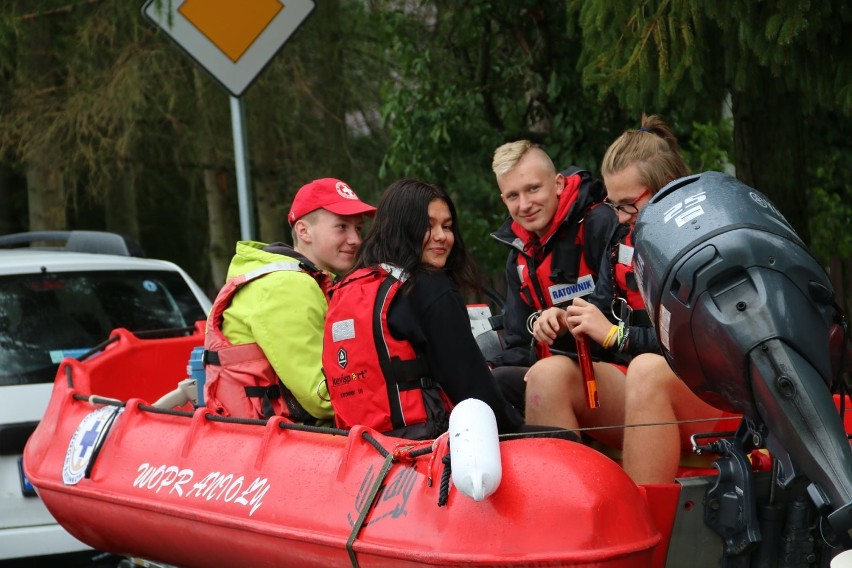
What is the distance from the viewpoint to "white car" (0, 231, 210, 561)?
5.68m

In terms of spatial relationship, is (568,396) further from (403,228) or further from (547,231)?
(403,228)

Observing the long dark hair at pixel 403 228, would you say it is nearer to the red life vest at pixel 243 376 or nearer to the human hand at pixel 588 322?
the human hand at pixel 588 322

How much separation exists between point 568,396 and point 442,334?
24.0 inches

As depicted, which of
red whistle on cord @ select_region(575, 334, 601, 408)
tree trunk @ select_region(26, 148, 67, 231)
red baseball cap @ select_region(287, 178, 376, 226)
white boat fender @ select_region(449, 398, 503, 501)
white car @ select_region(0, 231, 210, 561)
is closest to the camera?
white boat fender @ select_region(449, 398, 503, 501)

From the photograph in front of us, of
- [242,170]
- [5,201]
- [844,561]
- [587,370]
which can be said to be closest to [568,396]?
[587,370]

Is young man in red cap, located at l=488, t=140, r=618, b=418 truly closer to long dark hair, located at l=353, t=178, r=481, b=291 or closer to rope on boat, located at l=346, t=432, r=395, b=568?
long dark hair, located at l=353, t=178, r=481, b=291

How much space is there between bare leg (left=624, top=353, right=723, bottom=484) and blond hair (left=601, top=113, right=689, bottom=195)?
698 mm

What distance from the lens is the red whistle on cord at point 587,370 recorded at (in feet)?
14.0

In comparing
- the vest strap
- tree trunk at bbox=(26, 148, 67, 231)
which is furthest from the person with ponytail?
tree trunk at bbox=(26, 148, 67, 231)

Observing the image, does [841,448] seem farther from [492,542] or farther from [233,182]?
[233,182]

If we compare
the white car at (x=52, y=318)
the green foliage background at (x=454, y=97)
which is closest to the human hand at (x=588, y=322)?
the green foliage background at (x=454, y=97)

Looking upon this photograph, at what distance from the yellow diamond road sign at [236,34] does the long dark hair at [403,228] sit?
7.19 ft

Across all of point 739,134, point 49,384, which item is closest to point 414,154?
point 739,134

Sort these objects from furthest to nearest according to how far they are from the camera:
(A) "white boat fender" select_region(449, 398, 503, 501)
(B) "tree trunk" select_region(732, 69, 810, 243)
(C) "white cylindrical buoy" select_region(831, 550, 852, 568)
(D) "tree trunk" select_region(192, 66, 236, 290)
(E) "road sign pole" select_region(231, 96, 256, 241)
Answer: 1. (D) "tree trunk" select_region(192, 66, 236, 290)
2. (B) "tree trunk" select_region(732, 69, 810, 243)
3. (E) "road sign pole" select_region(231, 96, 256, 241)
4. (A) "white boat fender" select_region(449, 398, 503, 501)
5. (C) "white cylindrical buoy" select_region(831, 550, 852, 568)
